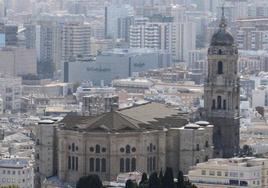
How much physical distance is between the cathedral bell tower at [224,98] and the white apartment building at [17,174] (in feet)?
24.7

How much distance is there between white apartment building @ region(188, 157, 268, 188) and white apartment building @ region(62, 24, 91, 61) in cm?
9198

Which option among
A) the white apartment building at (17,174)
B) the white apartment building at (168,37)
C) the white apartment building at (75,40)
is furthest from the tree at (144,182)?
the white apartment building at (168,37)

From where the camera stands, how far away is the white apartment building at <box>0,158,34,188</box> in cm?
7294

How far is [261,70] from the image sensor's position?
5886 inches

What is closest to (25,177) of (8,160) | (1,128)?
(8,160)

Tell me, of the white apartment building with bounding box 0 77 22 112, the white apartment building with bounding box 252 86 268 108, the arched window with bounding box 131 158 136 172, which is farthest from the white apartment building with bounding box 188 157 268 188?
the white apartment building with bounding box 0 77 22 112

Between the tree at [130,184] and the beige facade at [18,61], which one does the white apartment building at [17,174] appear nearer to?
the tree at [130,184]

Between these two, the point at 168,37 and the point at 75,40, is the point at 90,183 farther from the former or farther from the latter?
the point at 168,37

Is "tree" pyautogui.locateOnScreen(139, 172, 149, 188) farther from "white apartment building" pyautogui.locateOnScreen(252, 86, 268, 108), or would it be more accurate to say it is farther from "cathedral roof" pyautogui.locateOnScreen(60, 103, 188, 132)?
"white apartment building" pyautogui.locateOnScreen(252, 86, 268, 108)

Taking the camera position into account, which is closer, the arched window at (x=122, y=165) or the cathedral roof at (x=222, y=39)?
the arched window at (x=122, y=165)

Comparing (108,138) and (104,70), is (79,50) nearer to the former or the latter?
(104,70)

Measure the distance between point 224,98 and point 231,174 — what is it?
9.72 m

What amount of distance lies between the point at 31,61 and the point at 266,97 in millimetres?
33767

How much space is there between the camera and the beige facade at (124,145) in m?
71.1
